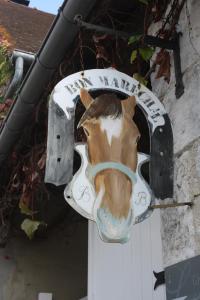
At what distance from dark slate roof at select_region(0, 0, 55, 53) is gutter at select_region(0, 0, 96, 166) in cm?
285

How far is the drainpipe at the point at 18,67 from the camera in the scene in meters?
5.07

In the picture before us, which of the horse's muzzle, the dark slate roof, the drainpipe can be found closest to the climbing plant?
the dark slate roof

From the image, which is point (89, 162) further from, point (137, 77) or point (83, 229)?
point (83, 229)

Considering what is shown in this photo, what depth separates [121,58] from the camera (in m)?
3.19

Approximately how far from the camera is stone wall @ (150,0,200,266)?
2221mm

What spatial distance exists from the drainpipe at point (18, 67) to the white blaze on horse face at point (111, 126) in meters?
3.02

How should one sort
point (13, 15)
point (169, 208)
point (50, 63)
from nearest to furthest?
point (169, 208)
point (50, 63)
point (13, 15)

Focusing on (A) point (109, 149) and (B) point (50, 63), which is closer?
(A) point (109, 149)

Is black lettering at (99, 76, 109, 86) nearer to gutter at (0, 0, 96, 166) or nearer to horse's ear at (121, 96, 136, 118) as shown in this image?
horse's ear at (121, 96, 136, 118)

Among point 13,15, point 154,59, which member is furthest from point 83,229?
point 13,15

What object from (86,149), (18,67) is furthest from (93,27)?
(18,67)

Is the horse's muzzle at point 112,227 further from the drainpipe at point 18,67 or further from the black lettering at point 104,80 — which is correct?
the drainpipe at point 18,67

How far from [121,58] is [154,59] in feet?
1.64

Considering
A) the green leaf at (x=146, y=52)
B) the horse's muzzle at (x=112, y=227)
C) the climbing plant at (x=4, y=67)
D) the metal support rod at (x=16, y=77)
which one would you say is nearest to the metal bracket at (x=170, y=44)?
the green leaf at (x=146, y=52)
